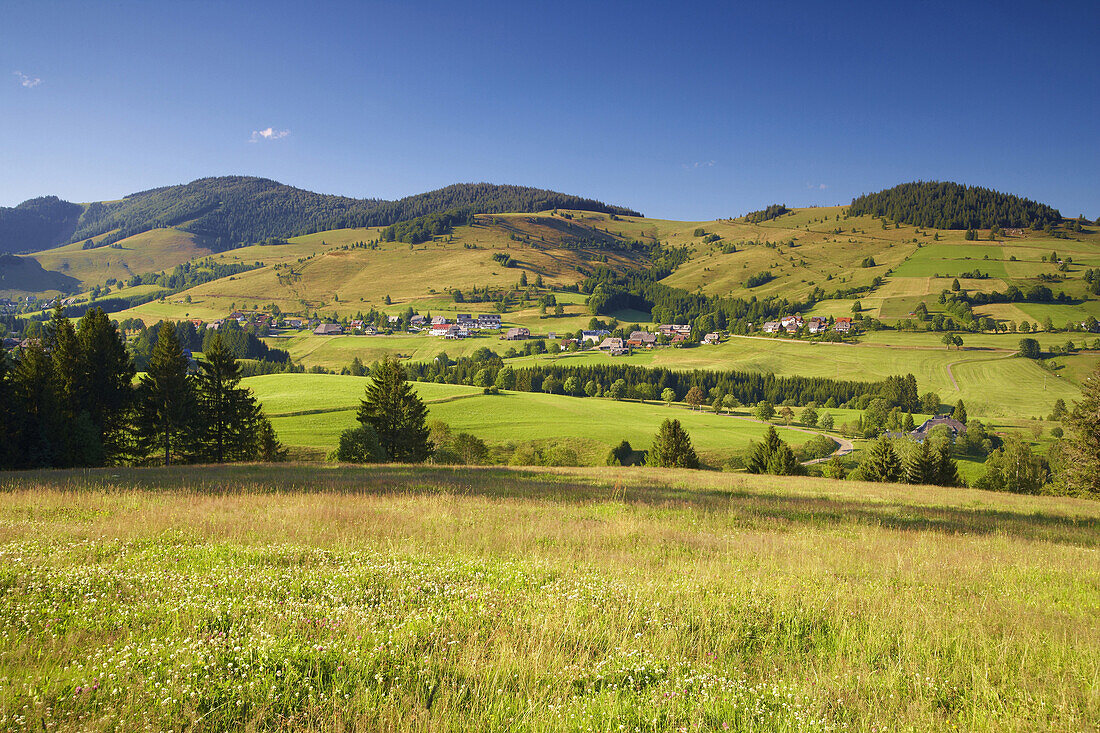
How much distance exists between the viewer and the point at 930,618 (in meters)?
6.29

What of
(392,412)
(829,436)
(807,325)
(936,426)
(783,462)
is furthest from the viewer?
(807,325)

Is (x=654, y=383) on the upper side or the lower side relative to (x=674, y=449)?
upper

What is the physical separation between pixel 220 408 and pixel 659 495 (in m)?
40.4

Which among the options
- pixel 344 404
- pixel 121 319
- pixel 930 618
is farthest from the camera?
pixel 121 319

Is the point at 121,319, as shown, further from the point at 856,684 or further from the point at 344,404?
the point at 856,684

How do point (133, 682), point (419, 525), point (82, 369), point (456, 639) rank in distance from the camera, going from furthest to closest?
point (82, 369), point (419, 525), point (456, 639), point (133, 682)

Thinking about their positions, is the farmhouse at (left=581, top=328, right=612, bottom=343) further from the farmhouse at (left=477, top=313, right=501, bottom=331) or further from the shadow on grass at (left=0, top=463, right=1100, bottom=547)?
the shadow on grass at (left=0, top=463, right=1100, bottom=547)

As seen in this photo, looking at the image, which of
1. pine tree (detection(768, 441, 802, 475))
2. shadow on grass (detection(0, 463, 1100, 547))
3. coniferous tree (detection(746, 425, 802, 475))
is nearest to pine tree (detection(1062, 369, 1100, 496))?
pine tree (detection(768, 441, 802, 475))

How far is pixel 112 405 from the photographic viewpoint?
1486 inches

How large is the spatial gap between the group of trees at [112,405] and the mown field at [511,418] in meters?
18.8

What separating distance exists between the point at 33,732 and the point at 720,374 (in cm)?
14440

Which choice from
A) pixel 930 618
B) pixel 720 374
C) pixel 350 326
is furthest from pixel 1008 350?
pixel 350 326

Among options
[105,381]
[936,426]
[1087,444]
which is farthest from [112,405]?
[936,426]

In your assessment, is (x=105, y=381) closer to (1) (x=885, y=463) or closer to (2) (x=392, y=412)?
(2) (x=392, y=412)
